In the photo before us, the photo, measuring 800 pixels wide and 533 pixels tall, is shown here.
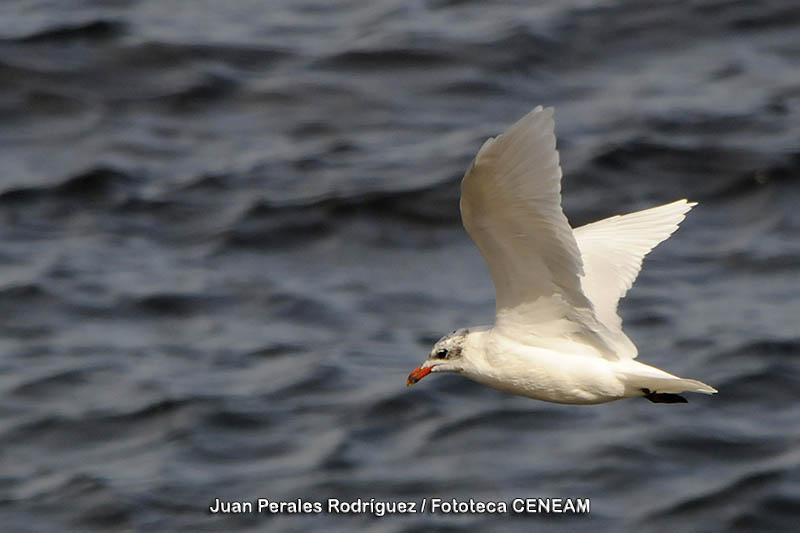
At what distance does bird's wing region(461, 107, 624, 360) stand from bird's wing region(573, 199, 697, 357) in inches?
28.2

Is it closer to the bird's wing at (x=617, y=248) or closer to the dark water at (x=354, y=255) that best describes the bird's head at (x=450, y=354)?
the bird's wing at (x=617, y=248)

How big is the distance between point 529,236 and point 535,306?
0.59m

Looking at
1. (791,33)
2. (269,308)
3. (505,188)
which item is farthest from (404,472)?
(791,33)

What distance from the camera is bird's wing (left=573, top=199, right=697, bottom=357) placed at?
837 cm

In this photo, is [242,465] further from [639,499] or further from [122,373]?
[639,499]

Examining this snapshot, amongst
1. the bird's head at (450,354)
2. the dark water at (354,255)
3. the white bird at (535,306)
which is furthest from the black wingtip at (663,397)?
the dark water at (354,255)

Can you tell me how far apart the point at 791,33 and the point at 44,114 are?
9.88 meters

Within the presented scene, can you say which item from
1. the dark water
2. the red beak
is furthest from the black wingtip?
the dark water

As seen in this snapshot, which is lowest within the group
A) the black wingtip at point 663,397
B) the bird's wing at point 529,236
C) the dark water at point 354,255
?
the black wingtip at point 663,397

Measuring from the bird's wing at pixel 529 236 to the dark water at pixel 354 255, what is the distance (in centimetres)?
626

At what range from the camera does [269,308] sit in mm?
16359

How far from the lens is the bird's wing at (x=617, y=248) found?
837 centimetres

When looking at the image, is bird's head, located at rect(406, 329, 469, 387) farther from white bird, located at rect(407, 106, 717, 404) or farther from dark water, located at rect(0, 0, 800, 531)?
dark water, located at rect(0, 0, 800, 531)

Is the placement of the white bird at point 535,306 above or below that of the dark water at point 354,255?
below
